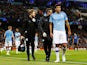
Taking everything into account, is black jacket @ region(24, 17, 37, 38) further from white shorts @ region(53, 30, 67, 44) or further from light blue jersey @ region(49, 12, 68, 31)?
white shorts @ region(53, 30, 67, 44)

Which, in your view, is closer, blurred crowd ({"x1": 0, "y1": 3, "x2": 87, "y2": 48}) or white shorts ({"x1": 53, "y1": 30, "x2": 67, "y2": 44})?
white shorts ({"x1": 53, "y1": 30, "x2": 67, "y2": 44})

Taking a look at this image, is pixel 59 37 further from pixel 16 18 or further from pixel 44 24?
pixel 16 18

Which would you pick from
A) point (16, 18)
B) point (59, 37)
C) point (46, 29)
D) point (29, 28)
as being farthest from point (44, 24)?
point (16, 18)

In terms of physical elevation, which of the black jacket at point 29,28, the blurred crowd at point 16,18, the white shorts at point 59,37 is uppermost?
the blurred crowd at point 16,18

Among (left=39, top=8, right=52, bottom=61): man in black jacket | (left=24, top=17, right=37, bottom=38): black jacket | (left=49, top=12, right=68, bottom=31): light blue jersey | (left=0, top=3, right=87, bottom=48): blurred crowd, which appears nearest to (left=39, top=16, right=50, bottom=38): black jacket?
(left=39, top=8, right=52, bottom=61): man in black jacket

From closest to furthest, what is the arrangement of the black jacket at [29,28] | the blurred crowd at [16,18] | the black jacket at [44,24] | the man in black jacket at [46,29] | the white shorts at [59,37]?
the white shorts at [59,37], the man in black jacket at [46,29], the black jacket at [44,24], the black jacket at [29,28], the blurred crowd at [16,18]

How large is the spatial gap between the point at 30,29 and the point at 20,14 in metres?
31.0

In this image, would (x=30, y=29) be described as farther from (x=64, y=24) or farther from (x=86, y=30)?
(x=86, y=30)

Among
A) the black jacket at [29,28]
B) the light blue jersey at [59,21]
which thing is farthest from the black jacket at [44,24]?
the light blue jersey at [59,21]

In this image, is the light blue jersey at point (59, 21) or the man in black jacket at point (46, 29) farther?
the man in black jacket at point (46, 29)

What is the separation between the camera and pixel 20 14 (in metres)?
48.8

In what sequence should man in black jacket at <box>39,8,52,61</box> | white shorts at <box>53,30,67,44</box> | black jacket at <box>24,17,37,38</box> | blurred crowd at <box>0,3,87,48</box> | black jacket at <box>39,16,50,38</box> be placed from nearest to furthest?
white shorts at <box>53,30,67,44</box>
man in black jacket at <box>39,8,52,61</box>
black jacket at <box>39,16,50,38</box>
black jacket at <box>24,17,37,38</box>
blurred crowd at <box>0,3,87,48</box>

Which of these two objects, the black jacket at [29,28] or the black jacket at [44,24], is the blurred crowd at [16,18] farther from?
the black jacket at [44,24]

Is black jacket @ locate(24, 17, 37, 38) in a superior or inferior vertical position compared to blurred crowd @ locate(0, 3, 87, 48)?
inferior
